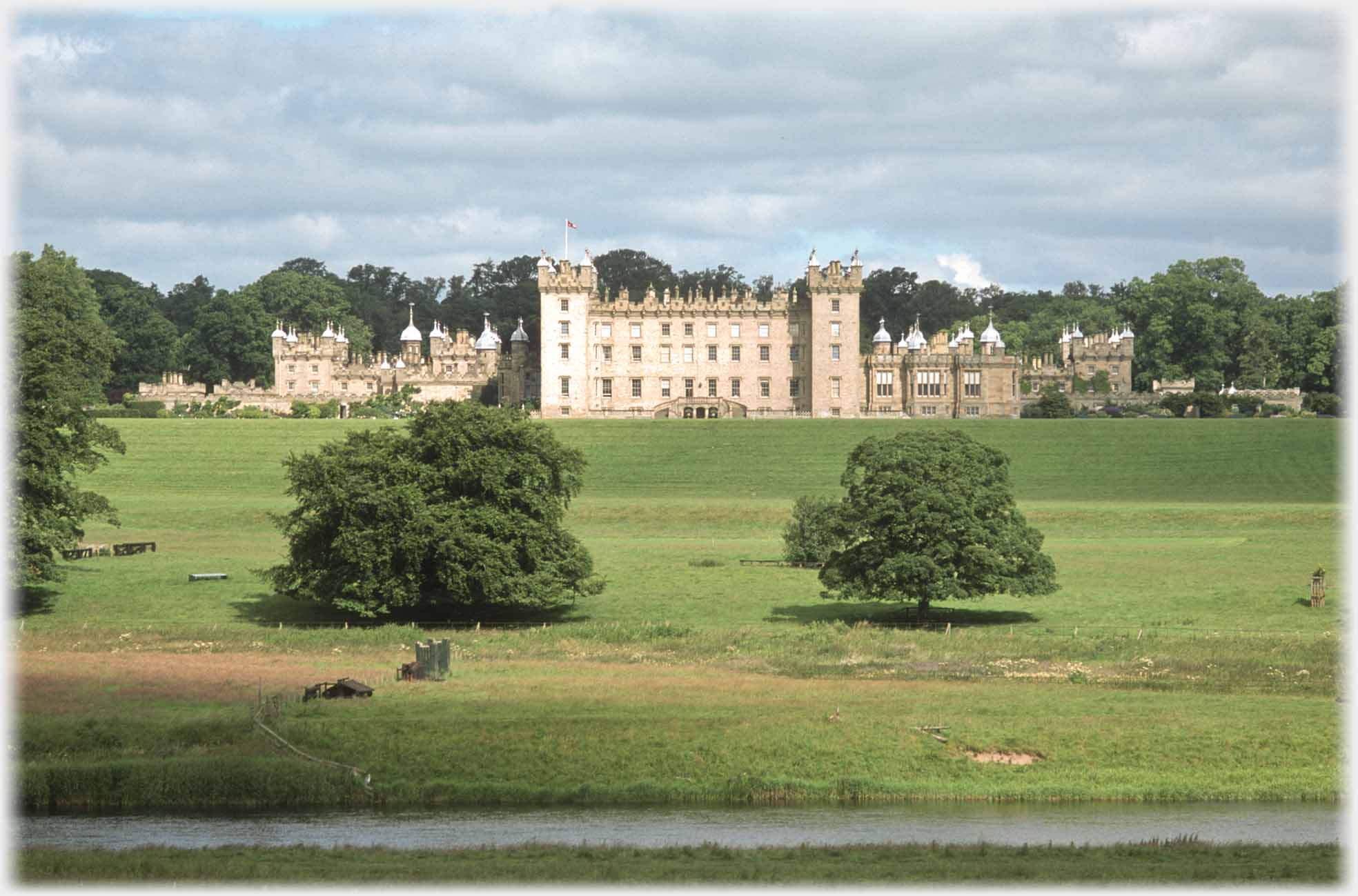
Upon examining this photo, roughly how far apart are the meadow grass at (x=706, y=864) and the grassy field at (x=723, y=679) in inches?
180

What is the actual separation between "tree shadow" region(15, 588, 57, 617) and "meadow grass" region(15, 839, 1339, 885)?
2416 cm

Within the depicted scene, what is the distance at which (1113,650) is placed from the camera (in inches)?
1715

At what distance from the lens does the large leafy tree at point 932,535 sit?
49094mm

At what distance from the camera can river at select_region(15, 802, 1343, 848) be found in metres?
28.7

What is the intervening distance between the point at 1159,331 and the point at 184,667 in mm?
128740

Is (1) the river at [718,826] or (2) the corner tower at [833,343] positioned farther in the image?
(2) the corner tower at [833,343]

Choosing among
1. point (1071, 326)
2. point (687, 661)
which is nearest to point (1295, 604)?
point (687, 661)

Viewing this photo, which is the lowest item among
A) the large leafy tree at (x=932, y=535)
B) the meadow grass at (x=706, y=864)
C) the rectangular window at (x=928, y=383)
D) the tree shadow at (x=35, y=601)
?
the meadow grass at (x=706, y=864)

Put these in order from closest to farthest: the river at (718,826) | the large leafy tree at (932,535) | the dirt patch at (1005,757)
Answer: the river at (718,826) < the dirt patch at (1005,757) < the large leafy tree at (932,535)

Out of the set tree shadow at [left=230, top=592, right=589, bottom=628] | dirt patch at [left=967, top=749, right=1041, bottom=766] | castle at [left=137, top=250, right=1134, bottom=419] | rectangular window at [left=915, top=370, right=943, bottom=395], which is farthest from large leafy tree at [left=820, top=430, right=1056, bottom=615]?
rectangular window at [left=915, top=370, right=943, bottom=395]

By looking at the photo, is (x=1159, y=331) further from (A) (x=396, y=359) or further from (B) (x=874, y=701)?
(B) (x=874, y=701)

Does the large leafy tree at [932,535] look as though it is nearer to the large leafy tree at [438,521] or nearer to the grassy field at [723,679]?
the grassy field at [723,679]

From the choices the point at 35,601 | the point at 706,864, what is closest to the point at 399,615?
the point at 35,601

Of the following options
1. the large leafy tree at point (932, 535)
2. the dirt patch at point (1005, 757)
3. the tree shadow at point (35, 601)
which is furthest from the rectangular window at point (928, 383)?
the dirt patch at point (1005, 757)
